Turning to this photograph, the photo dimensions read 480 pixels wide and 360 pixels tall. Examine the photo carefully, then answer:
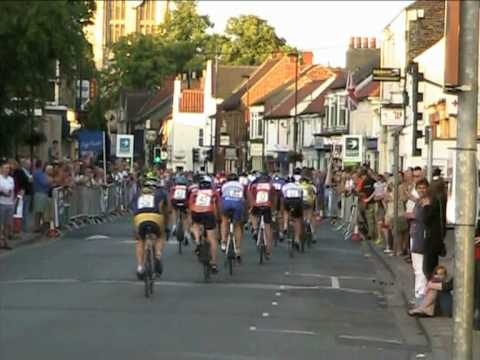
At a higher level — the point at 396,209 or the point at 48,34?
→ the point at 48,34

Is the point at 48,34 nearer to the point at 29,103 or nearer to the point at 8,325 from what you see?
the point at 29,103

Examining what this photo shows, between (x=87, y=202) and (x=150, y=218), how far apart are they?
20131 millimetres

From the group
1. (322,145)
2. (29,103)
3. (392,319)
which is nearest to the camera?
(392,319)

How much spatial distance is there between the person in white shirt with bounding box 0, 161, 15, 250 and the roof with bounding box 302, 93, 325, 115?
186 feet

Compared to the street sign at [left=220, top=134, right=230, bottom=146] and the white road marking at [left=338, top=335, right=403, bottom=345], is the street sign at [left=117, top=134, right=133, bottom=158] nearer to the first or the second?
the white road marking at [left=338, top=335, right=403, bottom=345]

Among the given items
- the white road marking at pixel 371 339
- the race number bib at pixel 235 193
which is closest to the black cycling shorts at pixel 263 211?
the race number bib at pixel 235 193

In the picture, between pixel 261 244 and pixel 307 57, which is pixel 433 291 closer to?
pixel 261 244

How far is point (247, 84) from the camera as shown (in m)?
102

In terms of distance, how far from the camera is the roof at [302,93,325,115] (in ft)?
270

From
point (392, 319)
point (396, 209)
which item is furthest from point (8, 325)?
point (396, 209)

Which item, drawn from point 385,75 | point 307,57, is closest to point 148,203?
point 385,75

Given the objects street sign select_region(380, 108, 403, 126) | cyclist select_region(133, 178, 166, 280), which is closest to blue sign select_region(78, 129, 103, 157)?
street sign select_region(380, 108, 403, 126)

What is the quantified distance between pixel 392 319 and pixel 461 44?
9.16 m

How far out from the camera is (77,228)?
34344 mm
